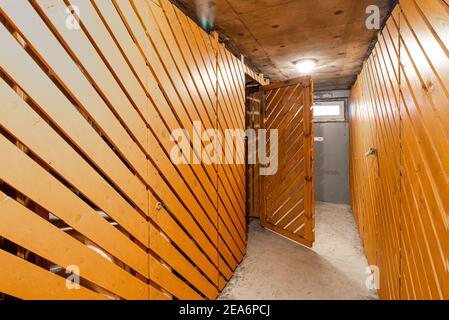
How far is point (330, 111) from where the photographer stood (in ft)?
23.0

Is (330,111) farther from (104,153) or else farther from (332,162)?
(104,153)

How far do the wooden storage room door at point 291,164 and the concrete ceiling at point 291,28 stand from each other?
0.53 meters

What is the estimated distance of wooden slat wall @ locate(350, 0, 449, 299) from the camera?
1.29 m

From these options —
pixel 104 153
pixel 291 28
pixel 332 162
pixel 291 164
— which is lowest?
pixel 104 153

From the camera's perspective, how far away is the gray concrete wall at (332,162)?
6887mm

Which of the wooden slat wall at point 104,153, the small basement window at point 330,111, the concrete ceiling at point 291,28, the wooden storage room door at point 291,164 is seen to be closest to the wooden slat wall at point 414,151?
the concrete ceiling at point 291,28

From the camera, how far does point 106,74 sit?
64.0 inches

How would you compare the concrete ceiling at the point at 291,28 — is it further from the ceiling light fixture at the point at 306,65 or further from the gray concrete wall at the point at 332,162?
the gray concrete wall at the point at 332,162

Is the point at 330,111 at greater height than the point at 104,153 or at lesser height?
greater

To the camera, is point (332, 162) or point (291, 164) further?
point (332, 162)

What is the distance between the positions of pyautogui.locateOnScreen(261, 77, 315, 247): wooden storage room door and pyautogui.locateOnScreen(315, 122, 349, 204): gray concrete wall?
8.58 feet

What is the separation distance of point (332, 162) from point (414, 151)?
557 cm

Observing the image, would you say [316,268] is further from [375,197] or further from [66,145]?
[66,145]

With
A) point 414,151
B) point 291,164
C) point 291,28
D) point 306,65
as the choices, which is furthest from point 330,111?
point 414,151
